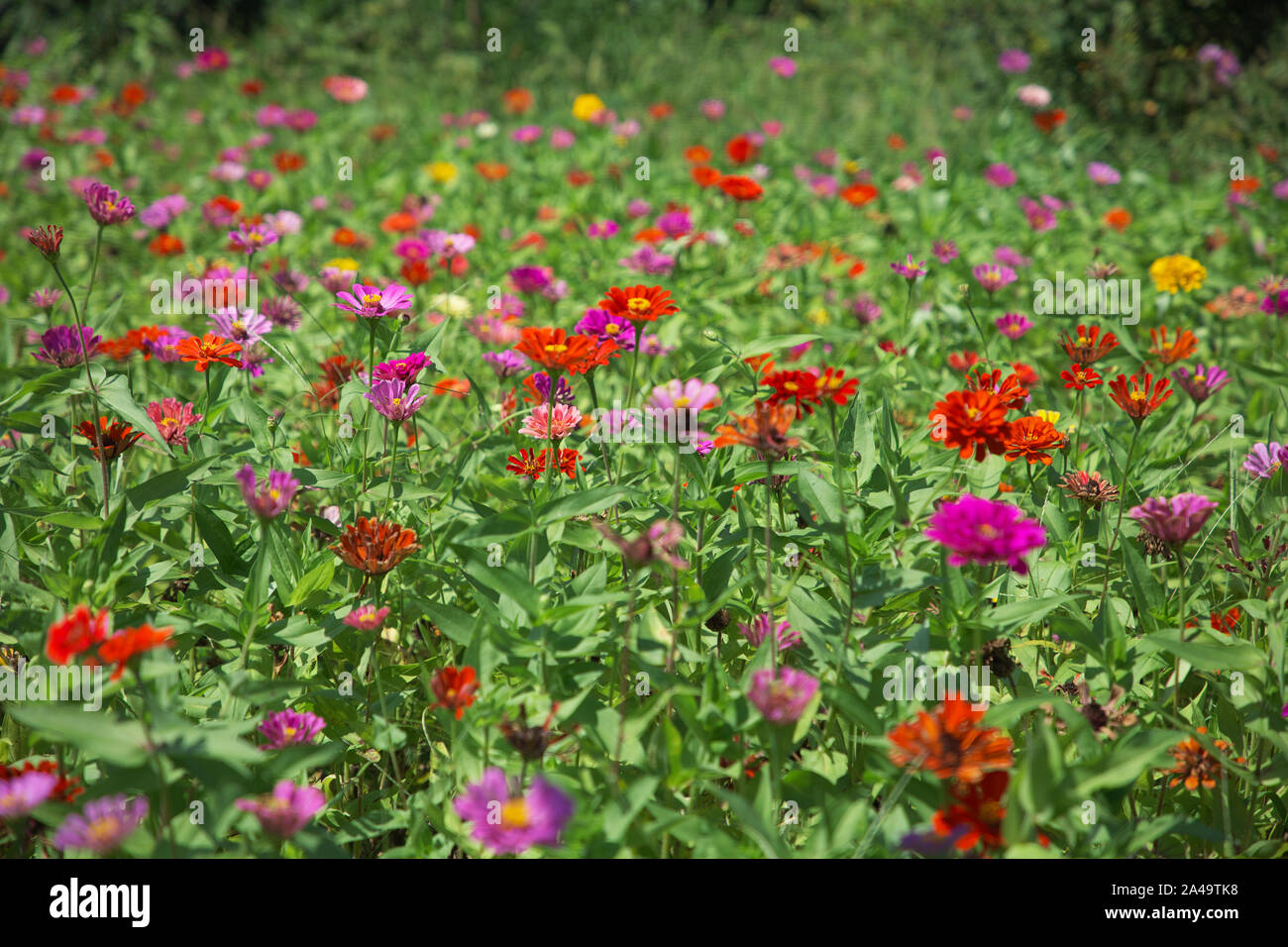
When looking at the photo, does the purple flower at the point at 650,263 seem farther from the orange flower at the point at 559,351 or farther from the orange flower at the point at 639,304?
the orange flower at the point at 559,351

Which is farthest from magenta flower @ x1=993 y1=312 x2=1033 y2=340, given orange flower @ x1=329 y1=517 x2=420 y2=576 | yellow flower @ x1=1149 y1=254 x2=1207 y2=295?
orange flower @ x1=329 y1=517 x2=420 y2=576

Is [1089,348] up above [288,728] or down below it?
above

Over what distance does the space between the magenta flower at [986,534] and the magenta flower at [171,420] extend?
1.27 m

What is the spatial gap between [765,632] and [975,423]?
43cm

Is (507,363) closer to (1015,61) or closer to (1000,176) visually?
(1000,176)

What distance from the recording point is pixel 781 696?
1.08m

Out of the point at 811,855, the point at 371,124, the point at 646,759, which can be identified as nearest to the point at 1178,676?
the point at 811,855

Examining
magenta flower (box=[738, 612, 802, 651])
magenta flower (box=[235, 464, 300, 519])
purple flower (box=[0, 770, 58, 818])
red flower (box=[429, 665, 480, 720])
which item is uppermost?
magenta flower (box=[235, 464, 300, 519])

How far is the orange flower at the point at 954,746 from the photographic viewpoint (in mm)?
975

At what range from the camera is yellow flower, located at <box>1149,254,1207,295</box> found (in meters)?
2.60

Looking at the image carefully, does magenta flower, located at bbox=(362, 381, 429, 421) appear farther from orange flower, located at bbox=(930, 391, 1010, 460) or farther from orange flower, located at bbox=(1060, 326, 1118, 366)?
orange flower, located at bbox=(1060, 326, 1118, 366)

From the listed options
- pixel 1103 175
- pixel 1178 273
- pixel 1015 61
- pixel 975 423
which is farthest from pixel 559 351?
pixel 1015 61

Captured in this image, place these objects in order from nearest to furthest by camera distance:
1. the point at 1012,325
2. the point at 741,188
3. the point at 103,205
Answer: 1. the point at 103,205
2. the point at 1012,325
3. the point at 741,188

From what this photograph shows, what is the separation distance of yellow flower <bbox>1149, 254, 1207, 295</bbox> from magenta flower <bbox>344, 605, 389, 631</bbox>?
232 centimetres
